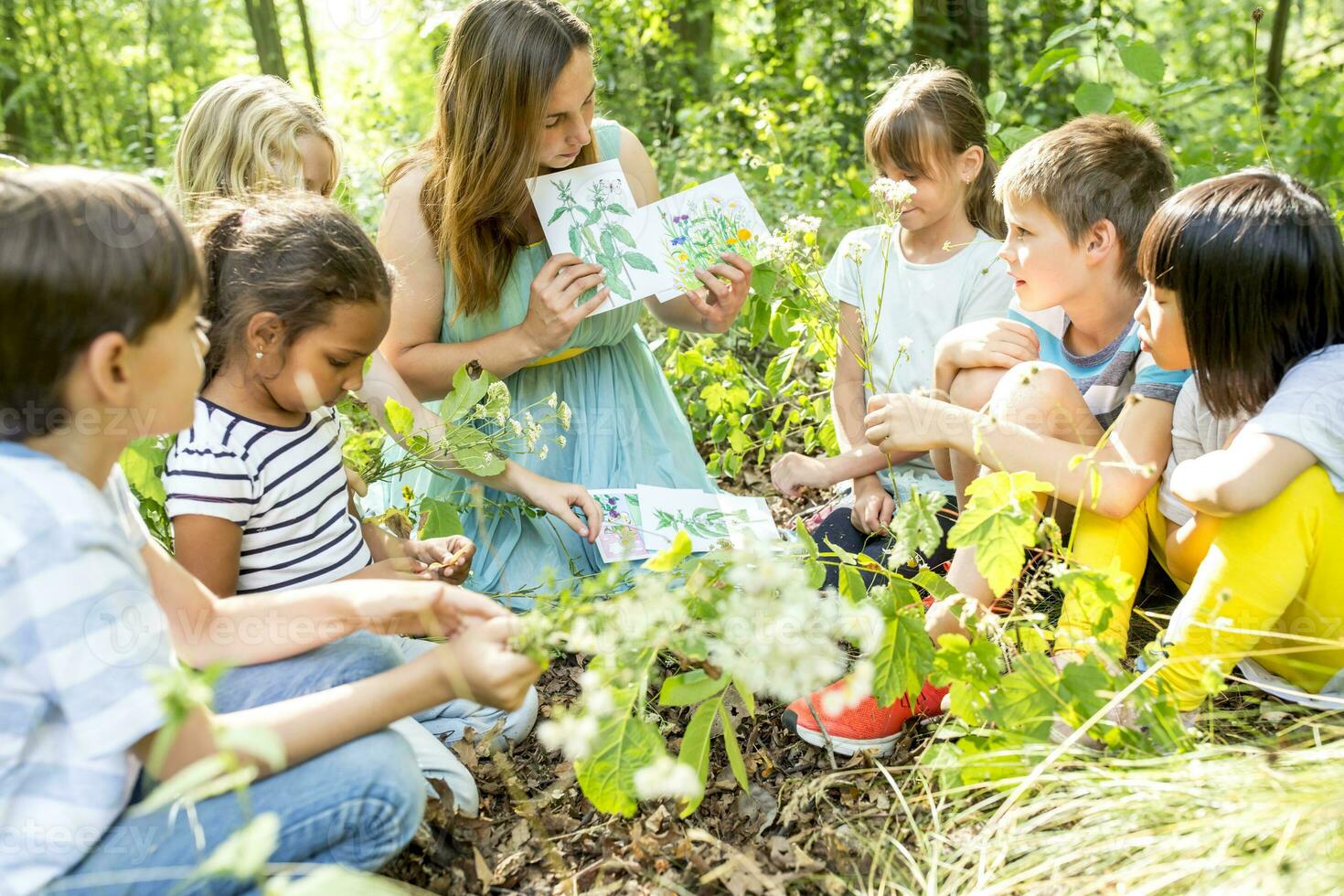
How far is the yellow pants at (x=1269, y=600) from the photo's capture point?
163 cm

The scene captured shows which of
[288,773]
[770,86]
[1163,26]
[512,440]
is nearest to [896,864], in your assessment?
[288,773]

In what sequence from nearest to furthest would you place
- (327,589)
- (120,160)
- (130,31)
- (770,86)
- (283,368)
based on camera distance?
(327,589) → (283,368) → (770,86) → (120,160) → (130,31)

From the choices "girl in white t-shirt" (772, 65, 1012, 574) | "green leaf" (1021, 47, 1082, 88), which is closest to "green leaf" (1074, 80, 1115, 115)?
"green leaf" (1021, 47, 1082, 88)

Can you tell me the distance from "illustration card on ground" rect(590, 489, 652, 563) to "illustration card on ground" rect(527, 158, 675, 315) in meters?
0.46

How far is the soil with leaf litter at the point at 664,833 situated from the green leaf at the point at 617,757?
0.88 ft

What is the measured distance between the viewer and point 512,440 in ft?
8.04

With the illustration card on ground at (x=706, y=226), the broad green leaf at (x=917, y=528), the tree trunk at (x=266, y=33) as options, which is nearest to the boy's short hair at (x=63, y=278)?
the broad green leaf at (x=917, y=528)

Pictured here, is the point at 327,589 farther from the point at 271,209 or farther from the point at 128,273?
the point at 271,209

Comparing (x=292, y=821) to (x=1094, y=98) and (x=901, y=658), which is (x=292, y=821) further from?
(x=1094, y=98)

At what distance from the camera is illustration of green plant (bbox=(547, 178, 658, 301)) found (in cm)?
249

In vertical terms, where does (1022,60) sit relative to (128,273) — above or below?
above

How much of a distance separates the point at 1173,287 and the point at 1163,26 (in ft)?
39.0

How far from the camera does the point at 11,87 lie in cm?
819

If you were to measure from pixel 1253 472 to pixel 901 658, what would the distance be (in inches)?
24.4
